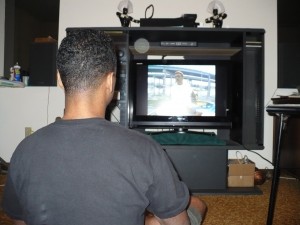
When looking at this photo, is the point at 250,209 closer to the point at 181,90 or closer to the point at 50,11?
the point at 181,90

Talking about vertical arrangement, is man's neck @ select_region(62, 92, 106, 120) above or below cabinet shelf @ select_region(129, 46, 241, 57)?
below

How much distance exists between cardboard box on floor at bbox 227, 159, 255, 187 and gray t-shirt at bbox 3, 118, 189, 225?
147 centimetres

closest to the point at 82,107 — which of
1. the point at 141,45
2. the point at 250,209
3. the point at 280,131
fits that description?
the point at 280,131

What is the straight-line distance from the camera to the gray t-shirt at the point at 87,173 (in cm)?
51

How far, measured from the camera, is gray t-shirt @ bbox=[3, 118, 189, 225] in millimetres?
506

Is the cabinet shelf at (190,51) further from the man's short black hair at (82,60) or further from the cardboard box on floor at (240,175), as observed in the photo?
the man's short black hair at (82,60)

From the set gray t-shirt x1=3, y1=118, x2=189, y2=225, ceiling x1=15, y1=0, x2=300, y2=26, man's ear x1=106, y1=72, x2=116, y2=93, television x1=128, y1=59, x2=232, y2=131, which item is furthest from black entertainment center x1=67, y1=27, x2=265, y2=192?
ceiling x1=15, y1=0, x2=300, y2=26

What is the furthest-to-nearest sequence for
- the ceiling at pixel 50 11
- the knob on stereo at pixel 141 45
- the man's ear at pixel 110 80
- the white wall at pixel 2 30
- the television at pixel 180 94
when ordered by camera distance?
the ceiling at pixel 50 11, the white wall at pixel 2 30, the knob on stereo at pixel 141 45, the television at pixel 180 94, the man's ear at pixel 110 80

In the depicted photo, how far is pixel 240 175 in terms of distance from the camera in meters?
1.86

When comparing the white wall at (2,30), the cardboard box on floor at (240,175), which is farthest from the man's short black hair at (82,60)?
the white wall at (2,30)

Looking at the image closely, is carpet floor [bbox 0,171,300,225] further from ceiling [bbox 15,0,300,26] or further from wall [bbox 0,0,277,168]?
ceiling [bbox 15,0,300,26]

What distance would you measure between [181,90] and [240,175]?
876 millimetres

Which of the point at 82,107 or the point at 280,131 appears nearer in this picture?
the point at 82,107

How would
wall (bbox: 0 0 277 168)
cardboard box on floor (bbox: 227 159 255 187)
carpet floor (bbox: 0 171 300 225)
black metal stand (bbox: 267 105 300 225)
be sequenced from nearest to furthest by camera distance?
black metal stand (bbox: 267 105 300 225) → carpet floor (bbox: 0 171 300 225) → cardboard box on floor (bbox: 227 159 255 187) → wall (bbox: 0 0 277 168)
